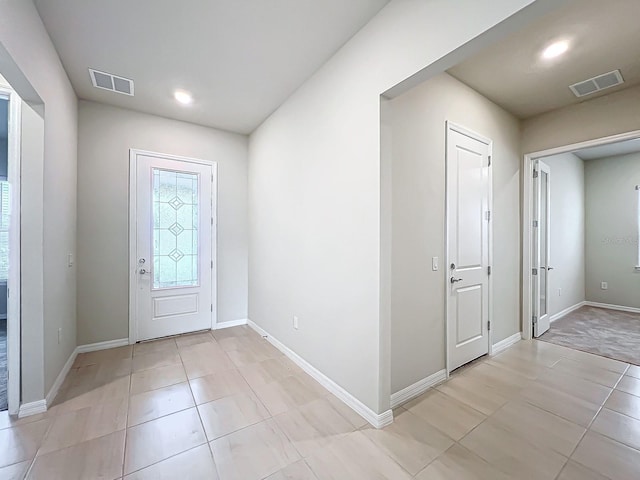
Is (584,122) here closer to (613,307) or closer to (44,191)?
(613,307)

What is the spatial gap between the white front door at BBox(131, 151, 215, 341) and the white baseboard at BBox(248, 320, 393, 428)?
4.54 ft

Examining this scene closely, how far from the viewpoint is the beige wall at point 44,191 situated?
5.51ft

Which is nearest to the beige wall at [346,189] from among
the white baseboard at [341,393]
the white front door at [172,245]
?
the white baseboard at [341,393]

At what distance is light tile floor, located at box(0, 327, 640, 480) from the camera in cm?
155

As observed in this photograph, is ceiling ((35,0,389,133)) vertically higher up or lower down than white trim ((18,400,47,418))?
higher up

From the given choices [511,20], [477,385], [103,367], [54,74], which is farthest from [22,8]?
[477,385]

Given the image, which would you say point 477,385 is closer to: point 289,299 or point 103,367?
point 289,299

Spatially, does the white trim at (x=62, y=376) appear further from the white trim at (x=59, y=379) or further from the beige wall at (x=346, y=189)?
the beige wall at (x=346, y=189)

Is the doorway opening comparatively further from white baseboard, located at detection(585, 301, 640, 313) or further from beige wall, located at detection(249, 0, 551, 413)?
beige wall, located at detection(249, 0, 551, 413)

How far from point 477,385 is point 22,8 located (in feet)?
14.0

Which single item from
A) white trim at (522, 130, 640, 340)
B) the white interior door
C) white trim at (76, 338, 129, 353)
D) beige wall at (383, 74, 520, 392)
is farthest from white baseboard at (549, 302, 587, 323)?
white trim at (76, 338, 129, 353)

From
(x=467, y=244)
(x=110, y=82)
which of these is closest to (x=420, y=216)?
Answer: (x=467, y=244)

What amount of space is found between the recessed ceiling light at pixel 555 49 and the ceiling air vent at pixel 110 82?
149 inches

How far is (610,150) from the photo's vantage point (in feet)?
15.4
